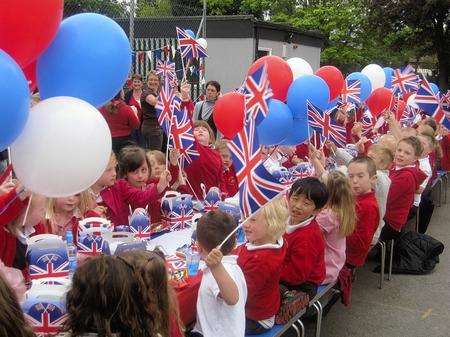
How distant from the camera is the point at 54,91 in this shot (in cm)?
257

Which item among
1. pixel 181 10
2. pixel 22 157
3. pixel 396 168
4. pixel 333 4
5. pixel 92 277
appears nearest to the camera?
pixel 92 277

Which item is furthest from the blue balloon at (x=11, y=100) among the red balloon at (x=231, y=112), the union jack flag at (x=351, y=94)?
the union jack flag at (x=351, y=94)

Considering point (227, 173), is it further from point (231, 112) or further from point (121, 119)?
point (121, 119)

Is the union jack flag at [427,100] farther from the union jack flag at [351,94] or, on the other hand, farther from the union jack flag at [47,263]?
the union jack flag at [47,263]

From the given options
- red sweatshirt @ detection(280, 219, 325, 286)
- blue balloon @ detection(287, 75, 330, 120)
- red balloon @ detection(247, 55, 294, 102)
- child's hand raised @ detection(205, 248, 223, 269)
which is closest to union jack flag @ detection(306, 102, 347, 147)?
blue balloon @ detection(287, 75, 330, 120)

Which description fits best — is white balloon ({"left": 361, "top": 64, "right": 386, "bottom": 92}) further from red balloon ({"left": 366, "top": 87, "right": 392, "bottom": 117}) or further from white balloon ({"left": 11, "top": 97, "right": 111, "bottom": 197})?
white balloon ({"left": 11, "top": 97, "right": 111, "bottom": 197})

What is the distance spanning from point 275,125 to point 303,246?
1.34 m

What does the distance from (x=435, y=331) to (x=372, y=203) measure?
117cm

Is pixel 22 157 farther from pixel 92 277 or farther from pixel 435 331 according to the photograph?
pixel 435 331

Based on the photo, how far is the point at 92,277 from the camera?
1800 mm

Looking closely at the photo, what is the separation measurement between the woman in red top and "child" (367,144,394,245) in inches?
136

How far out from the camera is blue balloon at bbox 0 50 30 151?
6.68 feet

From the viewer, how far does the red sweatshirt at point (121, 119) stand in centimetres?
745

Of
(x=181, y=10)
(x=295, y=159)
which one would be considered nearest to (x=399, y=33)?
(x=181, y=10)
